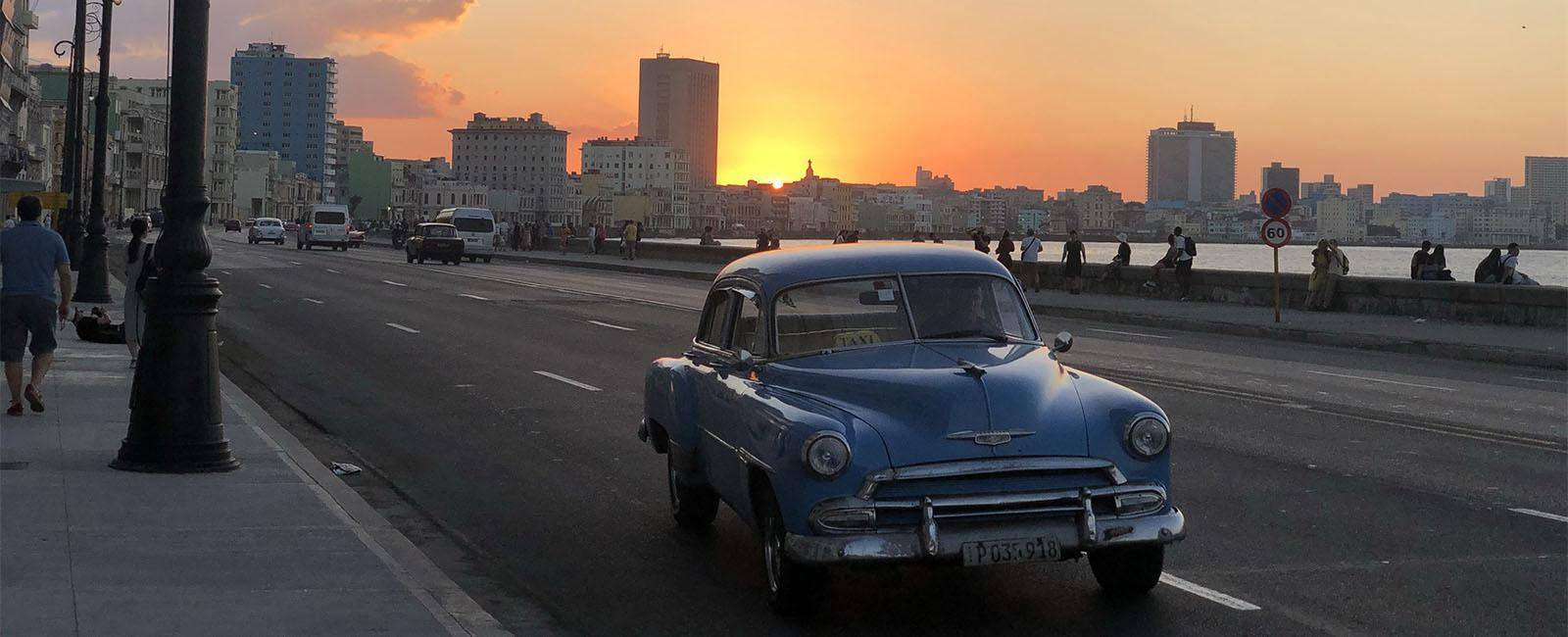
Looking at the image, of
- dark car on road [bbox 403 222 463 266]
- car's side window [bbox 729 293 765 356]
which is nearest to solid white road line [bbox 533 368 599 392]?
car's side window [bbox 729 293 765 356]

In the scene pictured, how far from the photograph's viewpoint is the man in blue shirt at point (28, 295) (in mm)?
13078

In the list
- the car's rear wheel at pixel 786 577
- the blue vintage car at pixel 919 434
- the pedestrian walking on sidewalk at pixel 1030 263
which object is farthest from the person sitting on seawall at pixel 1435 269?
the car's rear wheel at pixel 786 577

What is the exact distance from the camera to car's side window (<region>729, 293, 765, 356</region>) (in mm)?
8469

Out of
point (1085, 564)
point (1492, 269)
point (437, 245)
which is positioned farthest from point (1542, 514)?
point (437, 245)

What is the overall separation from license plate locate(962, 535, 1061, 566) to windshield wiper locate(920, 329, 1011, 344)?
1598mm

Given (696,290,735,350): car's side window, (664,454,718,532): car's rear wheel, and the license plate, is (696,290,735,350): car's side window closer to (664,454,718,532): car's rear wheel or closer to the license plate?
(664,454,718,532): car's rear wheel

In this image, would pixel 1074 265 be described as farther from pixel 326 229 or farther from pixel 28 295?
pixel 326 229

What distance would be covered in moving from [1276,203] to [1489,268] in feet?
25.4

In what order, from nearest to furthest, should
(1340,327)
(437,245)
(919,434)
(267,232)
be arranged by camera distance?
(919,434) → (1340,327) → (437,245) → (267,232)

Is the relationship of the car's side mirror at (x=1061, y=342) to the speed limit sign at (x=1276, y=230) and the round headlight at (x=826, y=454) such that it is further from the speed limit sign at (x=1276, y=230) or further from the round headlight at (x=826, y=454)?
the speed limit sign at (x=1276, y=230)

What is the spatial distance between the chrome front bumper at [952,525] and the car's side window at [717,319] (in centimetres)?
221

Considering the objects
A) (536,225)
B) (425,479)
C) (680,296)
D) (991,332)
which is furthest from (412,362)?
(536,225)

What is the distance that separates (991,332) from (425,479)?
4972mm

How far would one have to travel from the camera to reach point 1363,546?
29.2 ft
